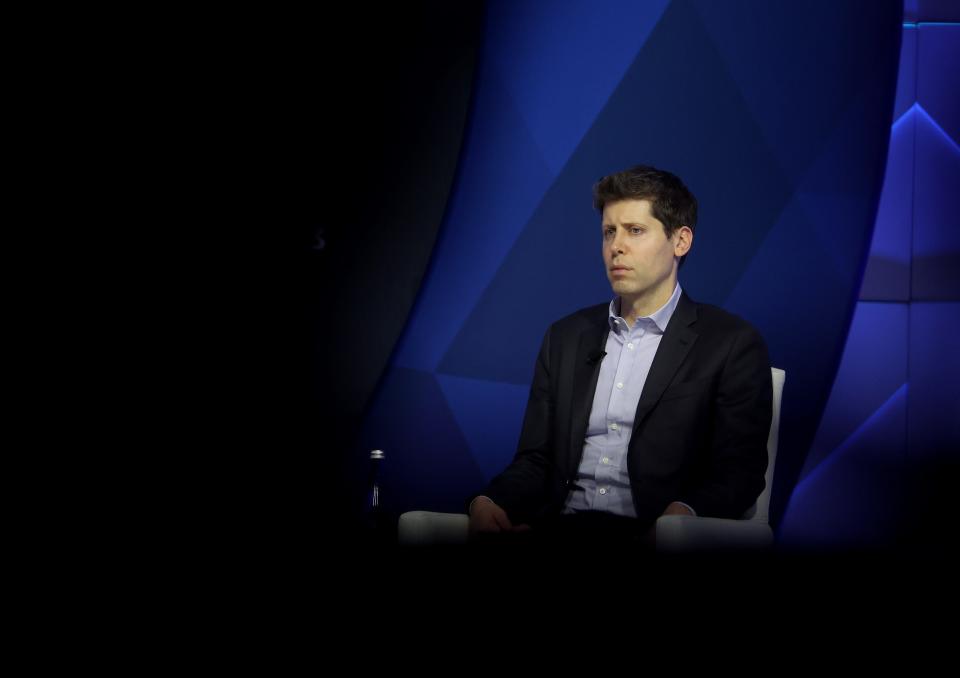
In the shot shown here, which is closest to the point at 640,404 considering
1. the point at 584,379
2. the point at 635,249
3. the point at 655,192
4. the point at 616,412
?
the point at 616,412

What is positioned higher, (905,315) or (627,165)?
(627,165)

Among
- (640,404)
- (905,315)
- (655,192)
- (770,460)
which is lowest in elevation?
(770,460)

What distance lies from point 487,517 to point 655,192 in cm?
95

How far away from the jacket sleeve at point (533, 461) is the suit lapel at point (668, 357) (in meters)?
0.28

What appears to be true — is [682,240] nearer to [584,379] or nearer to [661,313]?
[661,313]

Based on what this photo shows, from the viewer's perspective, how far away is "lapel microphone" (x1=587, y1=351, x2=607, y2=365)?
8.00 feet

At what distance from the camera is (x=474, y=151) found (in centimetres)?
312

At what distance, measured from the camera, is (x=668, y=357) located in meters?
2.34

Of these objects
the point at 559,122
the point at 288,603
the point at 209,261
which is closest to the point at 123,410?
the point at 209,261

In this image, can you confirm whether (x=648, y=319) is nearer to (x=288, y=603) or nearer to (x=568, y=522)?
(x=568, y=522)

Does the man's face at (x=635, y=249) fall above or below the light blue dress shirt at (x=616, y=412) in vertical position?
above

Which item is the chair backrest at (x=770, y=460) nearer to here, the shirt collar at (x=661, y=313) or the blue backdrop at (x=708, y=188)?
the shirt collar at (x=661, y=313)

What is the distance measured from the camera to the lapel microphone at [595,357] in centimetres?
244

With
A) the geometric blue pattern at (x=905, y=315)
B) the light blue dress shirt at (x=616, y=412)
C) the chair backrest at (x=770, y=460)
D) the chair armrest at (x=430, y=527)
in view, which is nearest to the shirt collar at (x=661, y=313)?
the light blue dress shirt at (x=616, y=412)
